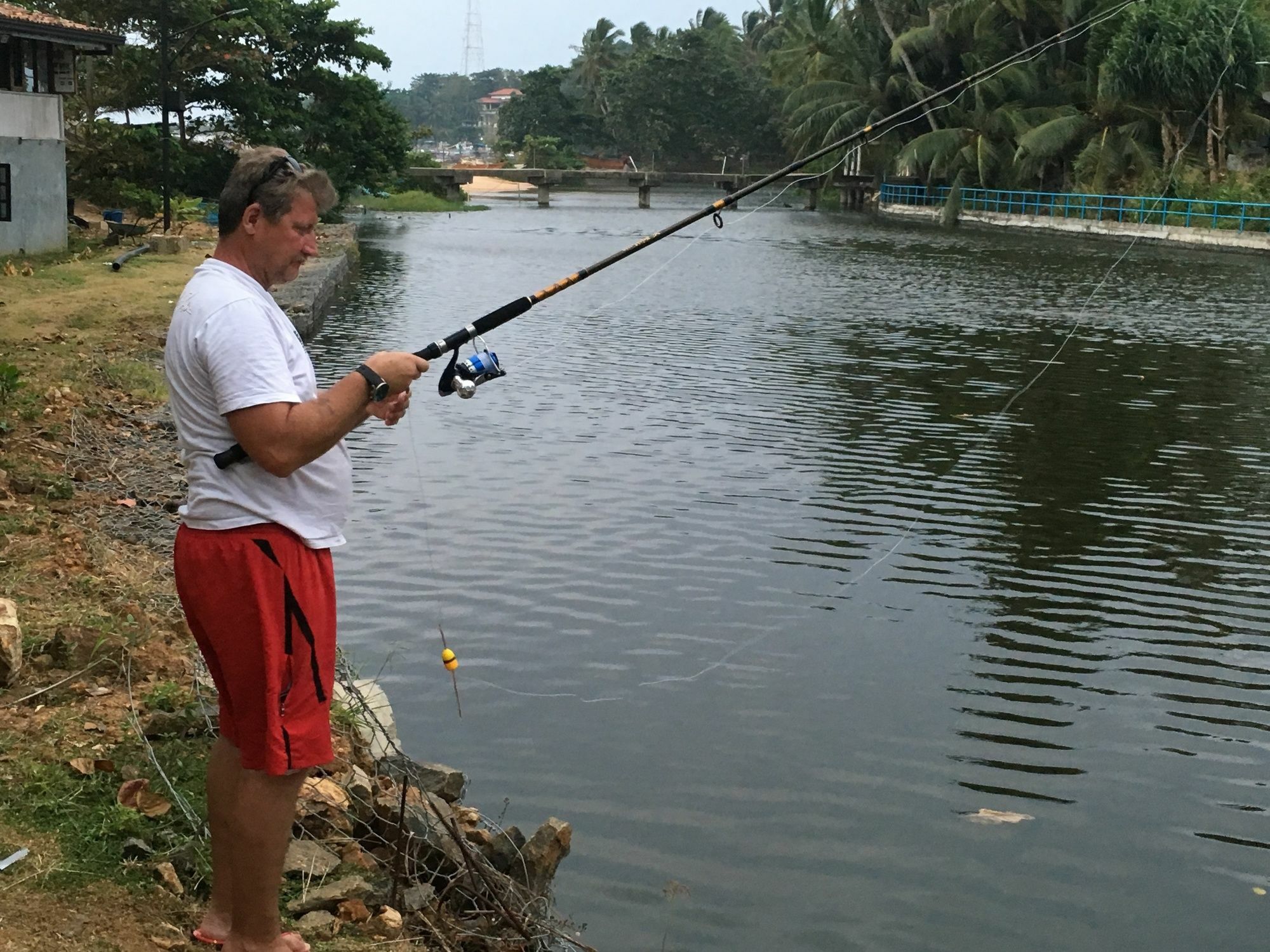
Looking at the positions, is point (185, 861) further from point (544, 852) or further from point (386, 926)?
point (544, 852)

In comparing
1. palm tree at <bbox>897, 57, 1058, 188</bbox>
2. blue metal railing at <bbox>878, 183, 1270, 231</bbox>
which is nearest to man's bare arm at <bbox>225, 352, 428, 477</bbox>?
blue metal railing at <bbox>878, 183, 1270, 231</bbox>

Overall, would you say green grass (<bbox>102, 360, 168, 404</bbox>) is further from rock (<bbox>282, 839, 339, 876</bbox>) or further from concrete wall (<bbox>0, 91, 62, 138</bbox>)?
concrete wall (<bbox>0, 91, 62, 138</bbox>)

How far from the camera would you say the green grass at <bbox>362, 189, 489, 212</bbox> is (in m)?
68.1

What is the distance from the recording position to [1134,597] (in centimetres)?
858

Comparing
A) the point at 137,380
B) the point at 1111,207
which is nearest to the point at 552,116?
the point at 1111,207

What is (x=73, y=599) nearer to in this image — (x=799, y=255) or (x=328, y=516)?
(x=328, y=516)

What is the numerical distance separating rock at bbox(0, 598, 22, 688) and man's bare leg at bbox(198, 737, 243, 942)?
1.79 m

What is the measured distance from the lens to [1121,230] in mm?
45750

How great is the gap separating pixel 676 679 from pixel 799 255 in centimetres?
3179

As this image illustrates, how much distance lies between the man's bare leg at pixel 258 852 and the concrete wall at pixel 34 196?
22657mm

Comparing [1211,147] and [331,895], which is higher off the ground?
[1211,147]

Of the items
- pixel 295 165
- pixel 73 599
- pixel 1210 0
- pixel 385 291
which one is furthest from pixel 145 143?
pixel 295 165

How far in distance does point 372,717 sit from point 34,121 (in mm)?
22789

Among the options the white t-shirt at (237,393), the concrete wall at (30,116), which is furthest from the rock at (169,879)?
the concrete wall at (30,116)
